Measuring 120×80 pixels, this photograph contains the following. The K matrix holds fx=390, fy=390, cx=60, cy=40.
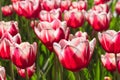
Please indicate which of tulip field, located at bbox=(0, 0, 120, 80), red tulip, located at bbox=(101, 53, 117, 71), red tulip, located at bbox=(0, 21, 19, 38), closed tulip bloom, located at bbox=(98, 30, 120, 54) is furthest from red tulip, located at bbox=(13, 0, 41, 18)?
Answer: closed tulip bloom, located at bbox=(98, 30, 120, 54)

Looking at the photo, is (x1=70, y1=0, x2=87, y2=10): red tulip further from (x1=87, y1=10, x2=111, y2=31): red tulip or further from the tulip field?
(x1=87, y1=10, x2=111, y2=31): red tulip

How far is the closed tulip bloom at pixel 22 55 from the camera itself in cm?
177

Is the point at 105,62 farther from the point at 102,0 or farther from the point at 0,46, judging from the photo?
the point at 102,0

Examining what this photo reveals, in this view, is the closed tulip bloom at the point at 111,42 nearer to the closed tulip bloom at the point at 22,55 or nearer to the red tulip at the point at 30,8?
the closed tulip bloom at the point at 22,55

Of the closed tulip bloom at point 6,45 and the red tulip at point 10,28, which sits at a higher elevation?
the red tulip at point 10,28

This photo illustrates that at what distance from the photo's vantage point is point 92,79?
7.67 feet

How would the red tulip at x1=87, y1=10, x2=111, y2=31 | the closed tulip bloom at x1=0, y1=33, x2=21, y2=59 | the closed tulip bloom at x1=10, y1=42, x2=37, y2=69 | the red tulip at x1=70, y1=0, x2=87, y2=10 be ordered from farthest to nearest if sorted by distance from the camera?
the red tulip at x1=70, y1=0, x2=87, y2=10, the red tulip at x1=87, y1=10, x2=111, y2=31, the closed tulip bloom at x1=0, y1=33, x2=21, y2=59, the closed tulip bloom at x1=10, y1=42, x2=37, y2=69

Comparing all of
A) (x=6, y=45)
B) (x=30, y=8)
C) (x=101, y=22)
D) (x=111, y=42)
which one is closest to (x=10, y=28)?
(x=6, y=45)

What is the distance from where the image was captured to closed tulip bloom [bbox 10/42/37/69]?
177 centimetres

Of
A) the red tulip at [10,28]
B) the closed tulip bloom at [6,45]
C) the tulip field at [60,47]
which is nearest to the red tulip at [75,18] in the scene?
the tulip field at [60,47]

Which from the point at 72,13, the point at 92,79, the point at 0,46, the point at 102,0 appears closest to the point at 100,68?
the point at 92,79

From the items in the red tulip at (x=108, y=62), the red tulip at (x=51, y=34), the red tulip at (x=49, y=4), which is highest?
the red tulip at (x=49, y=4)

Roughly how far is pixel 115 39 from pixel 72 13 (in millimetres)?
864

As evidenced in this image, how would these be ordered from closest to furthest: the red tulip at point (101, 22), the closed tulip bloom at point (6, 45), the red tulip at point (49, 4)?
the closed tulip bloom at point (6, 45), the red tulip at point (101, 22), the red tulip at point (49, 4)
